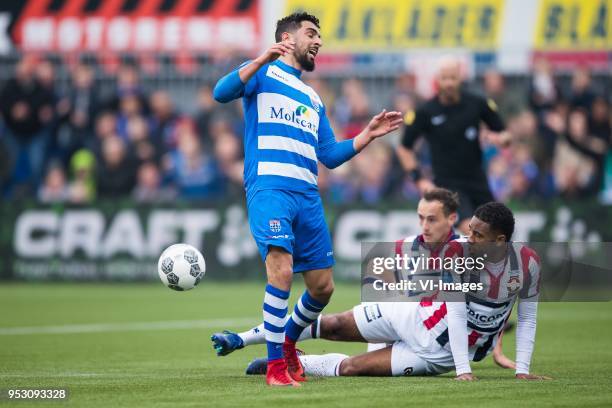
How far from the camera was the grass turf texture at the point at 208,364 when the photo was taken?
7023 mm

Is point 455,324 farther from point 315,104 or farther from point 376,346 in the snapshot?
point 315,104

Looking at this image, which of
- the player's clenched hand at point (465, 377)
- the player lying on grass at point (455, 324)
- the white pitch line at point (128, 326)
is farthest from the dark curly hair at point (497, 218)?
the white pitch line at point (128, 326)

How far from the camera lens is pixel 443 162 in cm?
1191

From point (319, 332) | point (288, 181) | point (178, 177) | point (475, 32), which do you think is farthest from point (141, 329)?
point (475, 32)

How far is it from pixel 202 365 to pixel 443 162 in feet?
12.5

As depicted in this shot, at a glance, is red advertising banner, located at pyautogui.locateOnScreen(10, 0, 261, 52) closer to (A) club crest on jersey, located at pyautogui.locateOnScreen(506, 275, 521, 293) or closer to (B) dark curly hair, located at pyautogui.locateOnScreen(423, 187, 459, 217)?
(B) dark curly hair, located at pyautogui.locateOnScreen(423, 187, 459, 217)

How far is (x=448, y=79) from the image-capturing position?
11.5 metres

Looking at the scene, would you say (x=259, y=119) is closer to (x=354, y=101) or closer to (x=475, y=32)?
(x=354, y=101)

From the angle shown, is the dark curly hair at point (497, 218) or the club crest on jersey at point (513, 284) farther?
the club crest on jersey at point (513, 284)

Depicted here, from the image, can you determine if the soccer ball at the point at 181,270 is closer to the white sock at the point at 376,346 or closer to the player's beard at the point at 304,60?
the white sock at the point at 376,346

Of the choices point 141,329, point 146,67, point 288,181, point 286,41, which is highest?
point 146,67

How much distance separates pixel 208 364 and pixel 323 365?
1.37 metres

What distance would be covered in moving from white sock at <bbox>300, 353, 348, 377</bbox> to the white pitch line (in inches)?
179

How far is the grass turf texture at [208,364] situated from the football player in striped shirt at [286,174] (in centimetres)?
55
